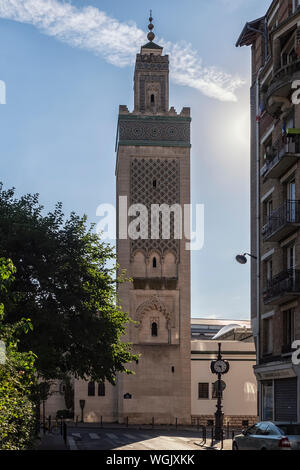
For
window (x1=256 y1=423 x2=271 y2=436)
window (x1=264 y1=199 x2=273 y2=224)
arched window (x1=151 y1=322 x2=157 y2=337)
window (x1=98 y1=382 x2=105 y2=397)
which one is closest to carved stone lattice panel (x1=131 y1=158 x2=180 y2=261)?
arched window (x1=151 y1=322 x2=157 y2=337)

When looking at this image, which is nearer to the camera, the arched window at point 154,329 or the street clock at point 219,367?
the street clock at point 219,367

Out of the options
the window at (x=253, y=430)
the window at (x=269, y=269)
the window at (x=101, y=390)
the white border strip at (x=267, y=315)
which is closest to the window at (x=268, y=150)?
the window at (x=269, y=269)

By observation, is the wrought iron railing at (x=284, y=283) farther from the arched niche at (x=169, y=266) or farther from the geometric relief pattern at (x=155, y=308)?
the arched niche at (x=169, y=266)

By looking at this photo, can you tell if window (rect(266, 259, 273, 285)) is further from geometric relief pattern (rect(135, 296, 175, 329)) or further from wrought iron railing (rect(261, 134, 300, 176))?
geometric relief pattern (rect(135, 296, 175, 329))

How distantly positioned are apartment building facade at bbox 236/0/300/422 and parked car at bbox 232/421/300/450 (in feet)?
25.4

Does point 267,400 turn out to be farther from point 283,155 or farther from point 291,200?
point 283,155

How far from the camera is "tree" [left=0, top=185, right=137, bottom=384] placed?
30531mm

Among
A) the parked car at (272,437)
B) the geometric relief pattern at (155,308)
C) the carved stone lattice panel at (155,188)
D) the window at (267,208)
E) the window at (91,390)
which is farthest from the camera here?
the carved stone lattice panel at (155,188)

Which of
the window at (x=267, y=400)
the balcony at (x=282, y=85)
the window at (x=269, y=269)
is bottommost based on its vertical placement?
the window at (x=267, y=400)

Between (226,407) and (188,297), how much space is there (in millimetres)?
9422

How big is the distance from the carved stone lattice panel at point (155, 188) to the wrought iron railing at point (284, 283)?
31.3 meters

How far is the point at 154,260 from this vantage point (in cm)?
Result: 6431

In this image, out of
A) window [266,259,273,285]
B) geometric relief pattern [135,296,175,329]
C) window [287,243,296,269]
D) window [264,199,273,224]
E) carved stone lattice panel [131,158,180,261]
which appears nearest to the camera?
window [287,243,296,269]

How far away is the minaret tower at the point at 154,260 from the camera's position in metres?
62.1
